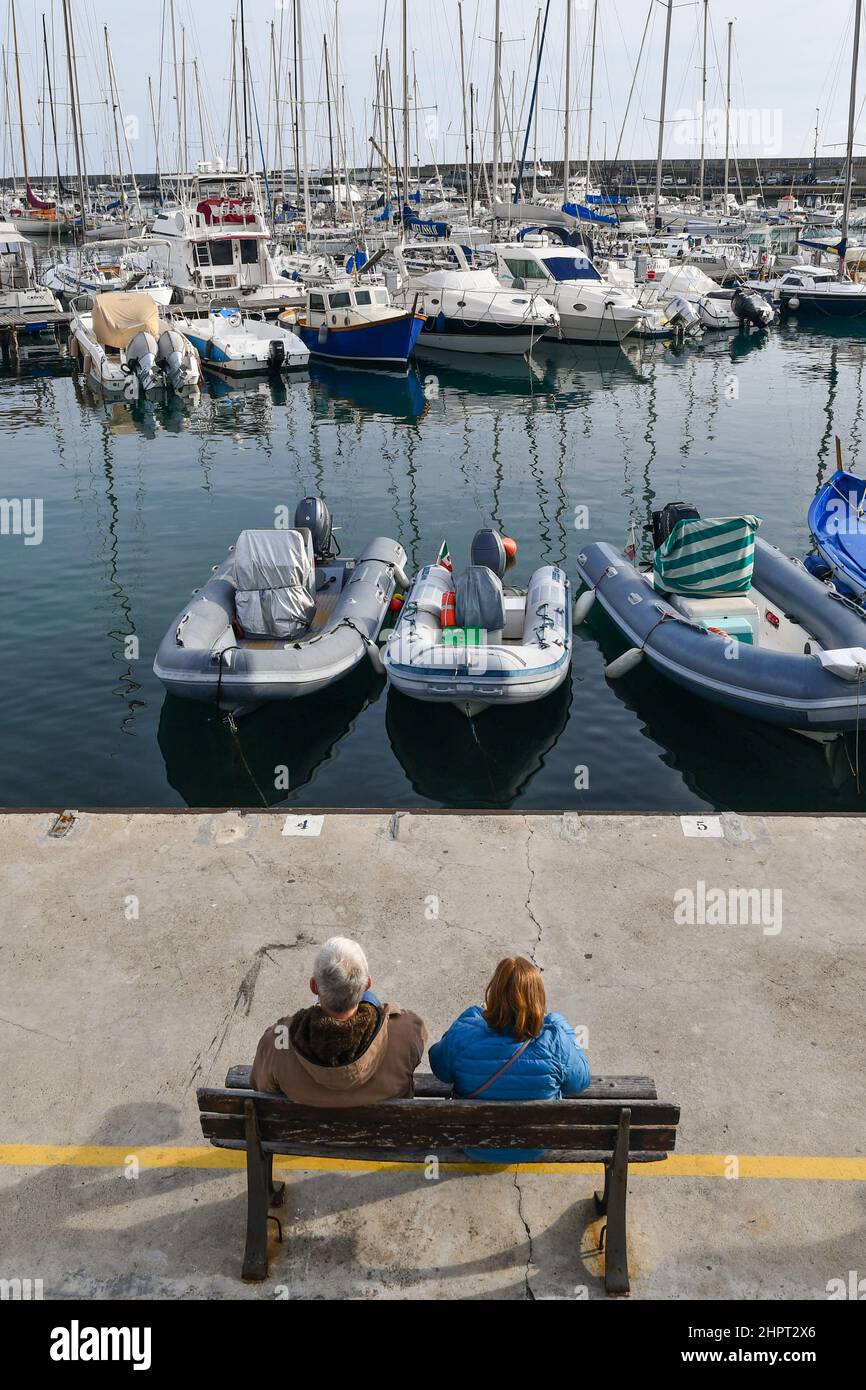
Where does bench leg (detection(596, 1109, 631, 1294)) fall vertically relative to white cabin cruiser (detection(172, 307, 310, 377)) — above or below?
below

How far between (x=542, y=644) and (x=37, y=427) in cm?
2077

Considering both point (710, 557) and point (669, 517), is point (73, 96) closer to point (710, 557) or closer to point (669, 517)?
point (669, 517)

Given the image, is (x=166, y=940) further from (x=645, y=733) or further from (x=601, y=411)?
(x=601, y=411)

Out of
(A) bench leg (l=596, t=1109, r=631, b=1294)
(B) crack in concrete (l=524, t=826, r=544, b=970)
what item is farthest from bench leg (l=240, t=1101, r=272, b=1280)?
(B) crack in concrete (l=524, t=826, r=544, b=970)

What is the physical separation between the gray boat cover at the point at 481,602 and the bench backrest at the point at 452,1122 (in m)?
7.94

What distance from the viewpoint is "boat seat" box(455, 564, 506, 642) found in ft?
38.4

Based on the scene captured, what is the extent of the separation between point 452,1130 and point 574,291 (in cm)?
3732

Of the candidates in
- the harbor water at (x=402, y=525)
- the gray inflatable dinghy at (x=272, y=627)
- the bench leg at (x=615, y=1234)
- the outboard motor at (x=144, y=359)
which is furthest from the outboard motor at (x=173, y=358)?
the bench leg at (x=615, y=1234)

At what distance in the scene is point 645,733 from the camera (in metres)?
12.1

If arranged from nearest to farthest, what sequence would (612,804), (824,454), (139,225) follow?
(612,804) → (824,454) → (139,225)

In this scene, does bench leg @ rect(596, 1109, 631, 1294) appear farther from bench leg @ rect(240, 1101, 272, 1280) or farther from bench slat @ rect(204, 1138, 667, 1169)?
bench leg @ rect(240, 1101, 272, 1280)

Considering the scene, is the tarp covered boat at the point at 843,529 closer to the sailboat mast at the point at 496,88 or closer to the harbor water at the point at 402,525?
the harbor water at the point at 402,525

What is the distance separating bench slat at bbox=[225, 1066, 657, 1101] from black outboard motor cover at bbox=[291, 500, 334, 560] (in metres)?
10.5

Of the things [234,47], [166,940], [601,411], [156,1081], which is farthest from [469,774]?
[234,47]
